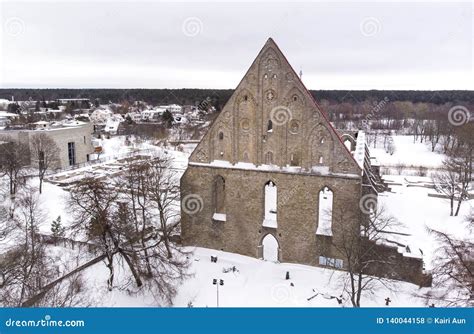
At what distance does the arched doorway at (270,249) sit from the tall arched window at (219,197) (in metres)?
3.44

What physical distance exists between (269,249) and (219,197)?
498 centimetres

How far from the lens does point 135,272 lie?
66.0 feet

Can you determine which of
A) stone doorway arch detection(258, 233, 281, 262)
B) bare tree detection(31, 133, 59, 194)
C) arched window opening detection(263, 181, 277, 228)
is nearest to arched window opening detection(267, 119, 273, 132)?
arched window opening detection(263, 181, 277, 228)

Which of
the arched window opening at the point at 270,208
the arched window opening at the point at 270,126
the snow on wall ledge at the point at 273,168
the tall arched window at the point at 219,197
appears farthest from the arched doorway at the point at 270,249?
the arched window opening at the point at 270,126

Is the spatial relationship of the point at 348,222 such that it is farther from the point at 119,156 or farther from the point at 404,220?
the point at 119,156

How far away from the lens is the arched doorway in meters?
24.8

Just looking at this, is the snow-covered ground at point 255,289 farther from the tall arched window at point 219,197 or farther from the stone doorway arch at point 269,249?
the tall arched window at point 219,197

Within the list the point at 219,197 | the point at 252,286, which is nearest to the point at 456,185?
the point at 219,197

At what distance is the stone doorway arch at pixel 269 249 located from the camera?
24342 mm

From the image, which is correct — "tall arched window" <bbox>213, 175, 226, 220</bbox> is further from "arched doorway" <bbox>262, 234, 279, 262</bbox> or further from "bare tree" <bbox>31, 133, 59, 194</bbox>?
"bare tree" <bbox>31, 133, 59, 194</bbox>

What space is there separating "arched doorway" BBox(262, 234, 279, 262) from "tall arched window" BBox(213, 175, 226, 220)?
3.44 meters

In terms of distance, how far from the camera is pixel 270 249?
84.3ft

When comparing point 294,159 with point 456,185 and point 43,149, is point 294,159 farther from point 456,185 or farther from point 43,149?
point 43,149

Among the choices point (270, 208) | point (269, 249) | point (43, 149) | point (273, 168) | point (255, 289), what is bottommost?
point (255, 289)
